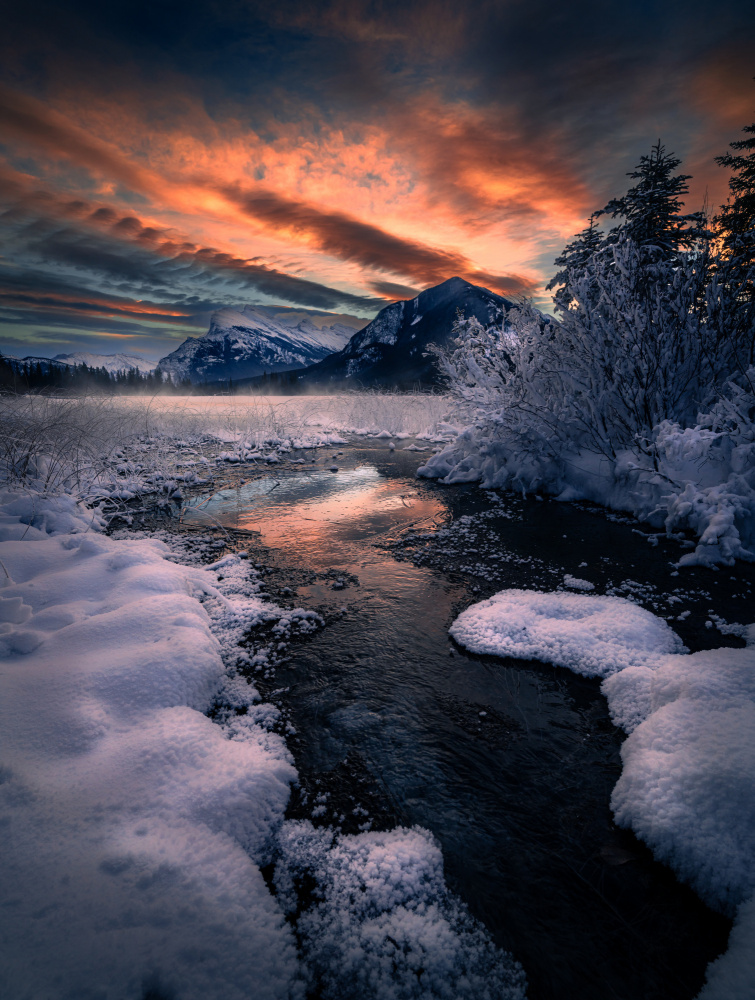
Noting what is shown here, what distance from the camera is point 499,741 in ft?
9.34

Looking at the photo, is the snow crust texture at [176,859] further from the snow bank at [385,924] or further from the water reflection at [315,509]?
the water reflection at [315,509]

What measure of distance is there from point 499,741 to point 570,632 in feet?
5.11

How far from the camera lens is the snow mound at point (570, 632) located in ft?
11.8

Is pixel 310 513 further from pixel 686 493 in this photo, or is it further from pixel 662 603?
pixel 686 493

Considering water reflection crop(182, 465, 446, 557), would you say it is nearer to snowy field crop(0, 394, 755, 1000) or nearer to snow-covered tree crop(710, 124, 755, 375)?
snowy field crop(0, 394, 755, 1000)

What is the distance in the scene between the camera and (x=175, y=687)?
2.93 m

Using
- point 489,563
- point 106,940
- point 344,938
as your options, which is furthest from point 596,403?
point 106,940

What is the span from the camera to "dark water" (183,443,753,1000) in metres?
1.79

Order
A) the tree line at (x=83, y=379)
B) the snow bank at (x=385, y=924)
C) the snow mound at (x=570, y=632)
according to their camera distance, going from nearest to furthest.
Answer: the snow bank at (x=385, y=924) → the snow mound at (x=570, y=632) → the tree line at (x=83, y=379)

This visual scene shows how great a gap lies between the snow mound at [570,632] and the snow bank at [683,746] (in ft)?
0.04

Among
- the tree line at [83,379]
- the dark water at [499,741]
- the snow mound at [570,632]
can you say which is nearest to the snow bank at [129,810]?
the dark water at [499,741]

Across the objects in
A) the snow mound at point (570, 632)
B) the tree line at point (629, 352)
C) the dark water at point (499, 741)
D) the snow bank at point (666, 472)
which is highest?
the tree line at point (629, 352)

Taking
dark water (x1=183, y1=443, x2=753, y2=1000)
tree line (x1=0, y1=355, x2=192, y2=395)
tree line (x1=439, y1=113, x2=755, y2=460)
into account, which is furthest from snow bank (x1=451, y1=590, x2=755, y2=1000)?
tree line (x1=0, y1=355, x2=192, y2=395)

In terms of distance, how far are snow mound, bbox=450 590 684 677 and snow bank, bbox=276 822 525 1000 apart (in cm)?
202
